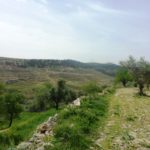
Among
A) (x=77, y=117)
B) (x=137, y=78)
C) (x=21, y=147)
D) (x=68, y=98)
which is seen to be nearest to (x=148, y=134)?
(x=77, y=117)

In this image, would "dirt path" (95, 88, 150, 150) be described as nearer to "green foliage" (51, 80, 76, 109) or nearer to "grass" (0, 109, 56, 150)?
"grass" (0, 109, 56, 150)

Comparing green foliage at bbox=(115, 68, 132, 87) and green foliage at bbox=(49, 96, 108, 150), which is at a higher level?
green foliage at bbox=(49, 96, 108, 150)

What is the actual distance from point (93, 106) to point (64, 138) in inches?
446

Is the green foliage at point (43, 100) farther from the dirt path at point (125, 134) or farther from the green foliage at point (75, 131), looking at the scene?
the green foliage at point (75, 131)

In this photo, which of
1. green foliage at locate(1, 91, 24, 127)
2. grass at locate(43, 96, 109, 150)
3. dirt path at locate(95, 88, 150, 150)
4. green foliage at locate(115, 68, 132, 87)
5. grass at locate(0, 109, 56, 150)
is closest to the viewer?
grass at locate(43, 96, 109, 150)

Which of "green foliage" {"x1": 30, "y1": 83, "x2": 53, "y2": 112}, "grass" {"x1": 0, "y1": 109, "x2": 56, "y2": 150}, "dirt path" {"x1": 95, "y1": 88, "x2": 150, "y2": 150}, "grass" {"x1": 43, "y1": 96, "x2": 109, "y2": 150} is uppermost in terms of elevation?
"grass" {"x1": 43, "y1": 96, "x2": 109, "y2": 150}

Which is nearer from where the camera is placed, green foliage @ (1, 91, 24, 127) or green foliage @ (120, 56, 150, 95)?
green foliage @ (120, 56, 150, 95)

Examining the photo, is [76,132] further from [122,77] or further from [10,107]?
[122,77]

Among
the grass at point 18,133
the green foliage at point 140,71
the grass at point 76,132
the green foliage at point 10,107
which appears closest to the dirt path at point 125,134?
the grass at point 76,132

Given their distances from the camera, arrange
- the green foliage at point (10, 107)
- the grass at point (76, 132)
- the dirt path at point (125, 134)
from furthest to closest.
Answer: the green foliage at point (10, 107)
the dirt path at point (125, 134)
the grass at point (76, 132)

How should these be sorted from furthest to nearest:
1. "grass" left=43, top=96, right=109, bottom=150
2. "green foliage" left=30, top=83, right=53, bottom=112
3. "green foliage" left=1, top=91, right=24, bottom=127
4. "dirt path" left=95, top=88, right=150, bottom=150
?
"green foliage" left=30, top=83, right=53, bottom=112 → "green foliage" left=1, top=91, right=24, bottom=127 → "dirt path" left=95, top=88, right=150, bottom=150 → "grass" left=43, top=96, right=109, bottom=150

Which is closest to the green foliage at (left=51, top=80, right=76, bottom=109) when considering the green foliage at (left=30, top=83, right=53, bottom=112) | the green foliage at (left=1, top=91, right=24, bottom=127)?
the green foliage at (left=30, top=83, right=53, bottom=112)

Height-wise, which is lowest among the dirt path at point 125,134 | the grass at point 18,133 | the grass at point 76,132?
the grass at point 18,133

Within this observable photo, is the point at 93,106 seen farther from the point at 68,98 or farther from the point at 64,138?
the point at 68,98
